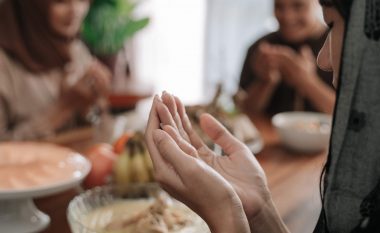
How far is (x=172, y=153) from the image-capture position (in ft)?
2.08

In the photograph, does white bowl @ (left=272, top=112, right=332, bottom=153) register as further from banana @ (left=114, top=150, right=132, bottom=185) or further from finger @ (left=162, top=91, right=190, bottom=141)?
finger @ (left=162, top=91, right=190, bottom=141)

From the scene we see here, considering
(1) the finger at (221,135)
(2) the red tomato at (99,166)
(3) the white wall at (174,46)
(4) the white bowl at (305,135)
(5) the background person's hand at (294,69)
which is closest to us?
(1) the finger at (221,135)

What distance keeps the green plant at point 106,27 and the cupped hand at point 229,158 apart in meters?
1.91

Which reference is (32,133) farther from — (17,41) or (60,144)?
(17,41)

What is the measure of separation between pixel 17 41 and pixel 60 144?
73cm

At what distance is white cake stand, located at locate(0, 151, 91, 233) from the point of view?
0.92m

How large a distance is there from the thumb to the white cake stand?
0.38m

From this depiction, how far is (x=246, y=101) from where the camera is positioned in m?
2.26

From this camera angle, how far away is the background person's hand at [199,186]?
62 cm

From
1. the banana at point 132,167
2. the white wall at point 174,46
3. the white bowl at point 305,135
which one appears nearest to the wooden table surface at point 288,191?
the white bowl at point 305,135

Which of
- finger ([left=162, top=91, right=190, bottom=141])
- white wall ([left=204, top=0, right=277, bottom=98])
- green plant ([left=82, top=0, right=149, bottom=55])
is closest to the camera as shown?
finger ([left=162, top=91, right=190, bottom=141])

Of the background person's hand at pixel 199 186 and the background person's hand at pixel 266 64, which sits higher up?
the background person's hand at pixel 199 186

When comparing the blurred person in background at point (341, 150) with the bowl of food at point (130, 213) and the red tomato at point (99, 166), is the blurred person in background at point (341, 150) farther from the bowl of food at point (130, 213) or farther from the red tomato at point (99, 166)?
the red tomato at point (99, 166)

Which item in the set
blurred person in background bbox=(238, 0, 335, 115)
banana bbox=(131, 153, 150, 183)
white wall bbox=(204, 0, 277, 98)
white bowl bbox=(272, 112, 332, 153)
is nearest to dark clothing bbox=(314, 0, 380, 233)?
banana bbox=(131, 153, 150, 183)
